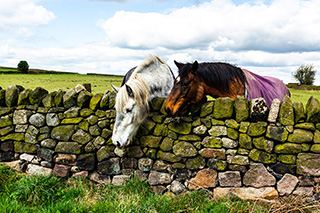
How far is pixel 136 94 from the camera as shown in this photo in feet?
16.3

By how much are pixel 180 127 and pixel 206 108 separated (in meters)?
0.65

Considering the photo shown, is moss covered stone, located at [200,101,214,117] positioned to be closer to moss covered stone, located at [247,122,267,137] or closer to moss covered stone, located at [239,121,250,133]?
moss covered stone, located at [239,121,250,133]

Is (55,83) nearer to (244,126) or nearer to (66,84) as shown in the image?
(66,84)

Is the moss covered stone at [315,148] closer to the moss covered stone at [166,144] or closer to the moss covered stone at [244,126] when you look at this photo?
the moss covered stone at [244,126]

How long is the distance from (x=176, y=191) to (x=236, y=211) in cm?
125

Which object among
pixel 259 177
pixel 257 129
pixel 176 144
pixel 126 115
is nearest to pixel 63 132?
pixel 126 115

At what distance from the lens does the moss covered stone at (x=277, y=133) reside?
14.3ft

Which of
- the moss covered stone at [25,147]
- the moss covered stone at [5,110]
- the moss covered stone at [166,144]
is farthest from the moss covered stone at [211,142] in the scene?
the moss covered stone at [5,110]

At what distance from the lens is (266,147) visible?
175 inches

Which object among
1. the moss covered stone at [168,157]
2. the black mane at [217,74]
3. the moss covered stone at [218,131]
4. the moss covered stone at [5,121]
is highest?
the black mane at [217,74]

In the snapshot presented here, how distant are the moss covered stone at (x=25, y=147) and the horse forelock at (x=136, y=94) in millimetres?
2591

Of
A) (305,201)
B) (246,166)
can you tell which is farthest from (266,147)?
(305,201)

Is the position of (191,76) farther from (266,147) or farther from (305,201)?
(305,201)

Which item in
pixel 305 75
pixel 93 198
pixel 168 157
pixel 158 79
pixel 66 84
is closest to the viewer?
pixel 93 198
